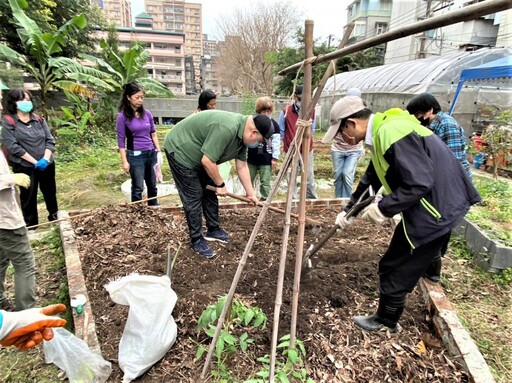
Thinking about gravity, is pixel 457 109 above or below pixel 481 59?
below

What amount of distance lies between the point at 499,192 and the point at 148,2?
4248 inches

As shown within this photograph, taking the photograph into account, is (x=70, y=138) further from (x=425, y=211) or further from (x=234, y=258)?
(x=425, y=211)

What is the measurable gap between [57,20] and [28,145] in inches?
508

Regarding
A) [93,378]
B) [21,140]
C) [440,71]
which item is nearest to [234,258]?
[93,378]

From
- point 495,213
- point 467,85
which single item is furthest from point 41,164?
point 467,85

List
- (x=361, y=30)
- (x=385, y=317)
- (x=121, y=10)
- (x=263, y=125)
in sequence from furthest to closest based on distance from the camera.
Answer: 1. (x=121, y=10)
2. (x=361, y=30)
3. (x=263, y=125)
4. (x=385, y=317)

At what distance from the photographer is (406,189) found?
6.29 feet

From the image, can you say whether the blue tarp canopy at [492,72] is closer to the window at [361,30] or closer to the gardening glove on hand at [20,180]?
the gardening glove on hand at [20,180]

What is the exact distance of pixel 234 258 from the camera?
334cm

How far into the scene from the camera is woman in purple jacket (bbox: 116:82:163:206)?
413cm

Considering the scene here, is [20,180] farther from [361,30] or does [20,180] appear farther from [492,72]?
[361,30]

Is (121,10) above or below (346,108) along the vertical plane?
above

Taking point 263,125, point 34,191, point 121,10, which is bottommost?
point 34,191

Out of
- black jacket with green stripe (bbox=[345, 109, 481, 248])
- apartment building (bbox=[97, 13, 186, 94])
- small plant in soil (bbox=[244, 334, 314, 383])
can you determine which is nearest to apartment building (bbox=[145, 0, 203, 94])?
apartment building (bbox=[97, 13, 186, 94])
